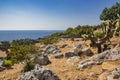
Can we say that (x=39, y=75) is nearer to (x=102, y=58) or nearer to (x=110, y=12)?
(x=102, y=58)

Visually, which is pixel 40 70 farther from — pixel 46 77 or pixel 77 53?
pixel 77 53

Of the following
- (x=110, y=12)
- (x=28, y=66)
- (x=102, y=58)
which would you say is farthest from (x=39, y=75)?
(x=110, y=12)

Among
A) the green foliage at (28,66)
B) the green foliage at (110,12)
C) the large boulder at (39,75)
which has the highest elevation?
the green foliage at (110,12)

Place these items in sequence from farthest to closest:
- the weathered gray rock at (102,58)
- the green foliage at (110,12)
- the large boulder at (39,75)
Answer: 1. the green foliage at (110,12)
2. the weathered gray rock at (102,58)
3. the large boulder at (39,75)

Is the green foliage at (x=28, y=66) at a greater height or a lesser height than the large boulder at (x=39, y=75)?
lesser

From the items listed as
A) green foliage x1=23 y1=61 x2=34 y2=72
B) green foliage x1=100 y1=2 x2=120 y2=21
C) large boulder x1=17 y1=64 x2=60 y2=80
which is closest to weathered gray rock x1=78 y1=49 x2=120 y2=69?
green foliage x1=23 y1=61 x2=34 y2=72

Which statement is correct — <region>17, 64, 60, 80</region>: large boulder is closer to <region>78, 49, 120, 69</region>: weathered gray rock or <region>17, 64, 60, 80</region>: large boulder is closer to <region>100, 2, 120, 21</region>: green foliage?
<region>78, 49, 120, 69</region>: weathered gray rock

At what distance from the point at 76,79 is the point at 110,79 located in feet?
10.1

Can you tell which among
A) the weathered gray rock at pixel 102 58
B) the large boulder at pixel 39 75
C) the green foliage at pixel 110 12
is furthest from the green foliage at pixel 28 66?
the green foliage at pixel 110 12

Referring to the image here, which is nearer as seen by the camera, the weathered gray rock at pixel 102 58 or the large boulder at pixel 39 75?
the large boulder at pixel 39 75

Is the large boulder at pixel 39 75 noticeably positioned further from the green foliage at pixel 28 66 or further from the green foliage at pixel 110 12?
the green foliage at pixel 110 12

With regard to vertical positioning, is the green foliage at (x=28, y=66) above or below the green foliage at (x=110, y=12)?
below

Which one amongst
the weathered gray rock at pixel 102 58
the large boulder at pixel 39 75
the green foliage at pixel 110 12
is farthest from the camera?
the green foliage at pixel 110 12

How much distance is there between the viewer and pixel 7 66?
29703mm
